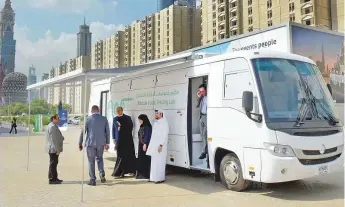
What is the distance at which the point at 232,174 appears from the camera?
7145 mm

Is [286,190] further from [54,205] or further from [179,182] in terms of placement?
[54,205]

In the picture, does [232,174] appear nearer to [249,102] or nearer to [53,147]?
[249,102]

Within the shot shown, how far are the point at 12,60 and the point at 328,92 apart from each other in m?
187

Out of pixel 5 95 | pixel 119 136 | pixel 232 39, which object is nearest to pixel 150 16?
pixel 5 95

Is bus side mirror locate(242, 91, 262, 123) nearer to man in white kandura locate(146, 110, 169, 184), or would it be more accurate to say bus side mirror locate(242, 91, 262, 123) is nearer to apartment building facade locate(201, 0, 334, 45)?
man in white kandura locate(146, 110, 169, 184)

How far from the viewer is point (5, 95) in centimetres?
11700

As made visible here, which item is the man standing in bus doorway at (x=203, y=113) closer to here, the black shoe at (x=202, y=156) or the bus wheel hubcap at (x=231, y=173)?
the black shoe at (x=202, y=156)

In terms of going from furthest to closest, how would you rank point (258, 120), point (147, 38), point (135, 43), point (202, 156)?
point (135, 43), point (147, 38), point (202, 156), point (258, 120)

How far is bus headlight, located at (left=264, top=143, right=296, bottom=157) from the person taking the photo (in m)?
6.20

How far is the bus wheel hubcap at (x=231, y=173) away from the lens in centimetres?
709

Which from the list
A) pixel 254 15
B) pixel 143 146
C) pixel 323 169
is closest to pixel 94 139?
pixel 143 146

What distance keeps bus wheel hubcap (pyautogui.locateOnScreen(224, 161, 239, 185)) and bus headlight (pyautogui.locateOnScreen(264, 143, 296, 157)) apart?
1.09 m

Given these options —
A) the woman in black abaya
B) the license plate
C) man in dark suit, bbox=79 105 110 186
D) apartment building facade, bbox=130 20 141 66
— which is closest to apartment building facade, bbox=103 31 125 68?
apartment building facade, bbox=130 20 141 66

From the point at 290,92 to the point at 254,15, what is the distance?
7406 centimetres
